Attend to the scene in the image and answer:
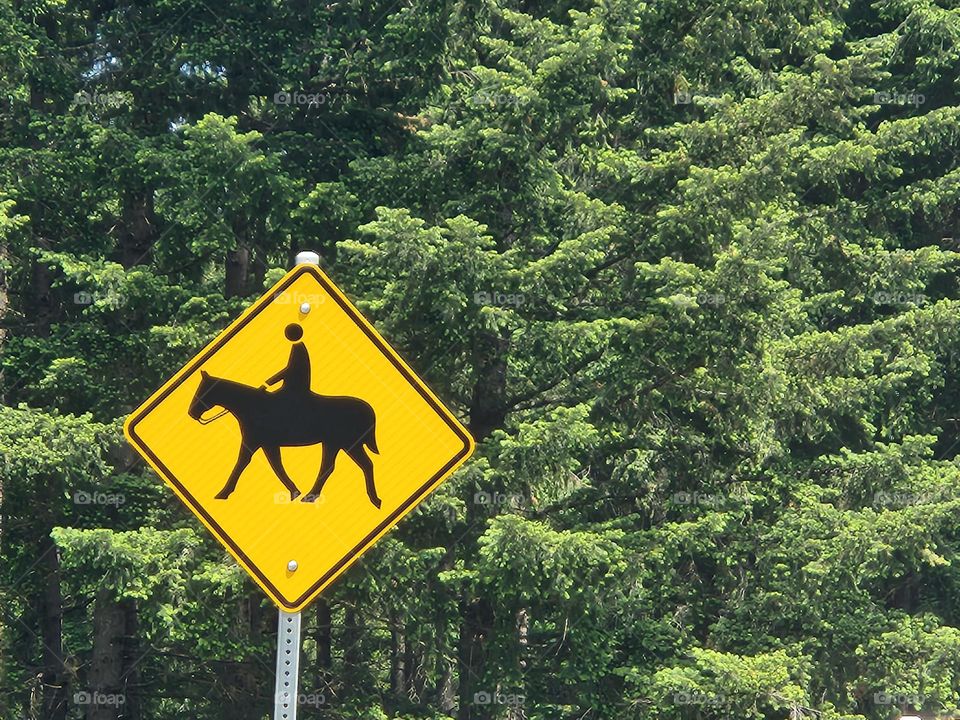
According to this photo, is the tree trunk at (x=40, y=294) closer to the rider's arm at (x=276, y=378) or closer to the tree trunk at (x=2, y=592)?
the tree trunk at (x=2, y=592)

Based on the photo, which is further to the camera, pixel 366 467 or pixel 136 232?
pixel 136 232

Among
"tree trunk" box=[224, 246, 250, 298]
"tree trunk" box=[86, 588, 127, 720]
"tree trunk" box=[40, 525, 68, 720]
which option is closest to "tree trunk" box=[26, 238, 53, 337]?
"tree trunk" box=[224, 246, 250, 298]

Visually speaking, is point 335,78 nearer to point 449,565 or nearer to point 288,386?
point 449,565

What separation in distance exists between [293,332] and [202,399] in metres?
0.26

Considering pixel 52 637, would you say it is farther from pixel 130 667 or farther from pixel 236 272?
pixel 236 272

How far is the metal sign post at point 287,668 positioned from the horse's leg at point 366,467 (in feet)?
1.04

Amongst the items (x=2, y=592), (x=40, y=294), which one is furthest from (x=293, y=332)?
(x=40, y=294)

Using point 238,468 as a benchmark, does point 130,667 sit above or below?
above

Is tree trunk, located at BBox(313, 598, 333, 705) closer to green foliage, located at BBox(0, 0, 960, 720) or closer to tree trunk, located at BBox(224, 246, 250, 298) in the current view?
green foliage, located at BBox(0, 0, 960, 720)

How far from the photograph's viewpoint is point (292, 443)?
119 inches

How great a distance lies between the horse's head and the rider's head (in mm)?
198

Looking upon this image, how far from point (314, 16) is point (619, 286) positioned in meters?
4.33

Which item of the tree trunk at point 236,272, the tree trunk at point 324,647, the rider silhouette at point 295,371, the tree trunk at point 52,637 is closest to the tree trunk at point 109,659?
the tree trunk at point 52,637

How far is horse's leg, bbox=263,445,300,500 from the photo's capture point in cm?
301
